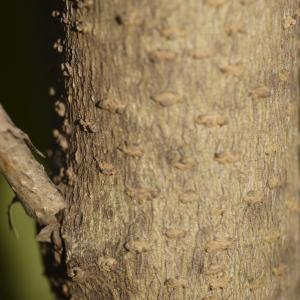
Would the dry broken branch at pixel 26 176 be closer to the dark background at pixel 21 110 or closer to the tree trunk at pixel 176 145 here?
the tree trunk at pixel 176 145

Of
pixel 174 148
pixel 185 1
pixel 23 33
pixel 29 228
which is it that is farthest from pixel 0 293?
pixel 185 1

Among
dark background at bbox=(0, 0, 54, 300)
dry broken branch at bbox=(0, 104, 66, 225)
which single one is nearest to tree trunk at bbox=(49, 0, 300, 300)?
dry broken branch at bbox=(0, 104, 66, 225)

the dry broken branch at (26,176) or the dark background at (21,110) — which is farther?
the dark background at (21,110)

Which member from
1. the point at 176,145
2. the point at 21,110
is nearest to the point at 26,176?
the point at 176,145

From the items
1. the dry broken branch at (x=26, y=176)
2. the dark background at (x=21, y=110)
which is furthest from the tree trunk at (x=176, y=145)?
the dark background at (x=21, y=110)

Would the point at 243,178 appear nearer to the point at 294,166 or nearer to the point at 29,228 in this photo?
the point at 294,166

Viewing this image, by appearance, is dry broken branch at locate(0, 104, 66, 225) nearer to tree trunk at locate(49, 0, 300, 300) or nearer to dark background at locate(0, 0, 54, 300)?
tree trunk at locate(49, 0, 300, 300)
